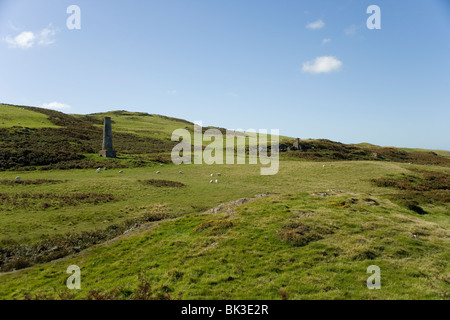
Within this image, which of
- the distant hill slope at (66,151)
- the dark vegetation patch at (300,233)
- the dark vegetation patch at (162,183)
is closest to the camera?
the dark vegetation patch at (300,233)

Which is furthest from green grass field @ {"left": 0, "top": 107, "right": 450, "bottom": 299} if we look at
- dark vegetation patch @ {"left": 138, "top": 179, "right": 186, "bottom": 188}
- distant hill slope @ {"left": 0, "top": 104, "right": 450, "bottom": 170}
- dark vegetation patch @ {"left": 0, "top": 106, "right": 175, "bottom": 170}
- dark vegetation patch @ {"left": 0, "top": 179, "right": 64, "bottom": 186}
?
distant hill slope @ {"left": 0, "top": 104, "right": 450, "bottom": 170}

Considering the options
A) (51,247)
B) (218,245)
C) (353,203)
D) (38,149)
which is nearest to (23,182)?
(51,247)

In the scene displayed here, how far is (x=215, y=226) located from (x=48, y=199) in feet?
66.0

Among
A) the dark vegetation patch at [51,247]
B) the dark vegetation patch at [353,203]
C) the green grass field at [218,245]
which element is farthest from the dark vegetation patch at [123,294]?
the dark vegetation patch at [353,203]

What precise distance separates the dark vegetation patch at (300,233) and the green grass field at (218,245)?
7 cm

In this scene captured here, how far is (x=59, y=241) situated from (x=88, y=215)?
5.68m

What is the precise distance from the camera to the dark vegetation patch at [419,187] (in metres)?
28.0

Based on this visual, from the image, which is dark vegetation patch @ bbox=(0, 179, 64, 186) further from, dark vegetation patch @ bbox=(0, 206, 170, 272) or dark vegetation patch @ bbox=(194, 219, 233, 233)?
dark vegetation patch @ bbox=(194, 219, 233, 233)

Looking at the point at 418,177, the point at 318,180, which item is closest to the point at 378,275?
the point at 318,180

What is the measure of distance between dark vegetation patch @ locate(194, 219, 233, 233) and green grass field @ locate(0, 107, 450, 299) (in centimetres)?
8

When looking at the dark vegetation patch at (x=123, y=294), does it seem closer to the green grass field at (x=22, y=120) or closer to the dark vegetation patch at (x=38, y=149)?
the dark vegetation patch at (x=38, y=149)

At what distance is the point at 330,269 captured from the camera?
1223cm

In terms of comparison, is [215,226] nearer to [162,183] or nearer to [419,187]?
[162,183]
